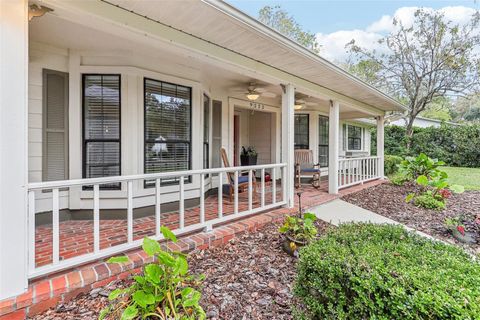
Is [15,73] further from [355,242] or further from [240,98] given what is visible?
[240,98]

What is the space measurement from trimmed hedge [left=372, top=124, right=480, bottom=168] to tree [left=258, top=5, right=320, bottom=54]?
13.6 meters

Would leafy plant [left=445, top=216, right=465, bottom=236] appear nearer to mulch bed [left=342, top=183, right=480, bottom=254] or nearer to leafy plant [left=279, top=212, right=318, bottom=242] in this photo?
mulch bed [left=342, top=183, right=480, bottom=254]

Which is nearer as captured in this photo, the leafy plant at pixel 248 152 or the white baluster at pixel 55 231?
the white baluster at pixel 55 231

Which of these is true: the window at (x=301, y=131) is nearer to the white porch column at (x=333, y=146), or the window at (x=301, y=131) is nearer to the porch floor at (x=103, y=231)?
the white porch column at (x=333, y=146)

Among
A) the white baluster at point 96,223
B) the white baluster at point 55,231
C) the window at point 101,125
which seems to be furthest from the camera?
the window at point 101,125

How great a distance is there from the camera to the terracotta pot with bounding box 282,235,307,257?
10.4 ft

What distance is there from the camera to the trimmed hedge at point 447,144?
14.3 meters

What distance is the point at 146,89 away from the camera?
14.0ft

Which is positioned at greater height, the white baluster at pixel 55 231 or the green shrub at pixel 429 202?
the white baluster at pixel 55 231

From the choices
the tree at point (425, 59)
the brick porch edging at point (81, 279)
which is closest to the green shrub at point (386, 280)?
the brick porch edging at point (81, 279)

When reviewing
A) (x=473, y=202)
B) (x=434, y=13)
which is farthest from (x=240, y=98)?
(x=434, y=13)

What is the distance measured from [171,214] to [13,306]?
2.55 m

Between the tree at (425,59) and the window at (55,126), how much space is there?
18602mm

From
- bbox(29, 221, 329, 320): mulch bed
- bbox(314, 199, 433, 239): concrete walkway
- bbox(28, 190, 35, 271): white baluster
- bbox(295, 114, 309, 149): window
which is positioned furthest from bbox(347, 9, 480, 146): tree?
bbox(28, 190, 35, 271): white baluster
